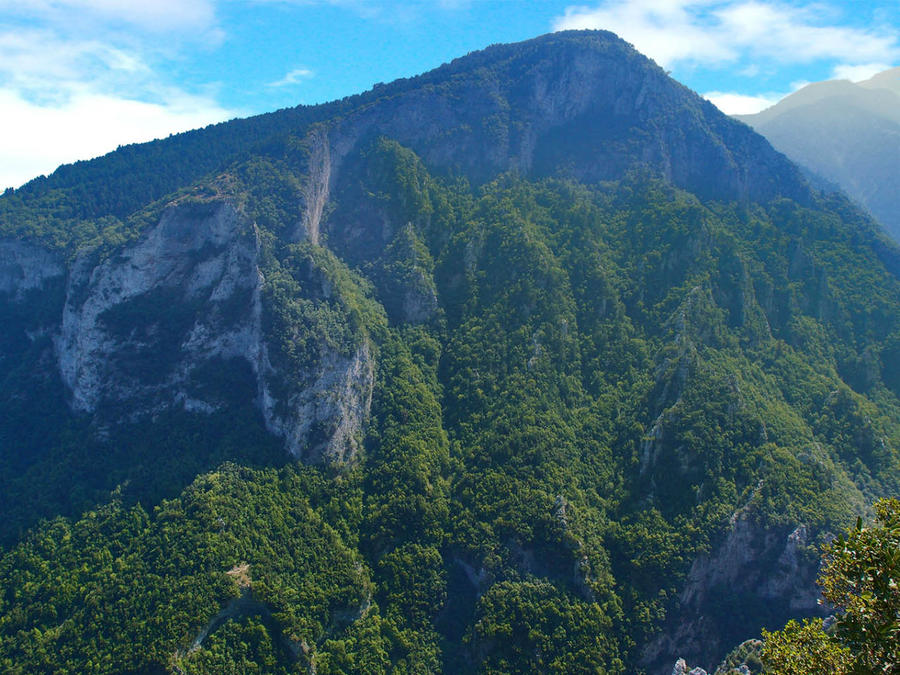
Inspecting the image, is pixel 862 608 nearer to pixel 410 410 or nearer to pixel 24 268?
pixel 410 410

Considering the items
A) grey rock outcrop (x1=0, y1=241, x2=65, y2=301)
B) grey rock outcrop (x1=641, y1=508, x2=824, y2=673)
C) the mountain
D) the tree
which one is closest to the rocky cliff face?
the mountain

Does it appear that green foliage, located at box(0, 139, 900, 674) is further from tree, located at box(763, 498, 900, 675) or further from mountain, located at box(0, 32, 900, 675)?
tree, located at box(763, 498, 900, 675)

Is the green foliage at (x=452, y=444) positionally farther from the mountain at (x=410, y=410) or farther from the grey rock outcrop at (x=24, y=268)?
the grey rock outcrop at (x=24, y=268)

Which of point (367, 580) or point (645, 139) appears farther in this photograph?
point (645, 139)

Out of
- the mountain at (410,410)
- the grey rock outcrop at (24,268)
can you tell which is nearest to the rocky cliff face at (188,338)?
the mountain at (410,410)

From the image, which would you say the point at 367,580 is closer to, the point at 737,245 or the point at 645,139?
the point at 737,245

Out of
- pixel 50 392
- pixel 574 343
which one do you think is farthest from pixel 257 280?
pixel 574 343

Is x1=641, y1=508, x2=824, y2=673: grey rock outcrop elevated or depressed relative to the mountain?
depressed
